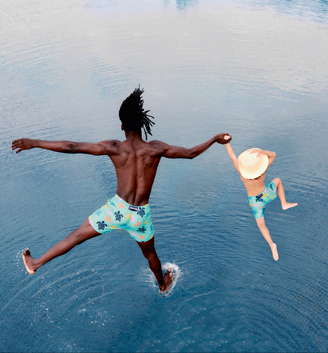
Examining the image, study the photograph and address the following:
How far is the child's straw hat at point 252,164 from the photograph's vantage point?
15.0 ft

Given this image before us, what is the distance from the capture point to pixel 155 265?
172 inches

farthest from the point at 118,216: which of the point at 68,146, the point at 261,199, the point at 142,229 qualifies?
the point at 261,199

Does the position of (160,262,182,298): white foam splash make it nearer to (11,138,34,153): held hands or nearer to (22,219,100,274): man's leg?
(22,219,100,274): man's leg

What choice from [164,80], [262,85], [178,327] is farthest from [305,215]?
[164,80]

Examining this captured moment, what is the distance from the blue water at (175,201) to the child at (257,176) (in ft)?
1.95

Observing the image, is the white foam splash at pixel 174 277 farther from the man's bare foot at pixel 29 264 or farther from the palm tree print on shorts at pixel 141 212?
the man's bare foot at pixel 29 264

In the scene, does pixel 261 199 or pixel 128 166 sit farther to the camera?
pixel 261 199

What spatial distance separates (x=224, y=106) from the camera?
9.17 m

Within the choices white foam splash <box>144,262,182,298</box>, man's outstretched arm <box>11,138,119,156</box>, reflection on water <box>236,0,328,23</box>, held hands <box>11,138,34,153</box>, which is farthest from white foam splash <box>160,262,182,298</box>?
reflection on water <box>236,0,328,23</box>

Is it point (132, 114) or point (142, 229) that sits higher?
point (132, 114)

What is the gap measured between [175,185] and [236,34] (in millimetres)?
9911

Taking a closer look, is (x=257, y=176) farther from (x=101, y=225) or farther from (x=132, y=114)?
(x=101, y=225)

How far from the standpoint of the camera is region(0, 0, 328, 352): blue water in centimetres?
421

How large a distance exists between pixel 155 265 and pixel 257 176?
5.19 feet
